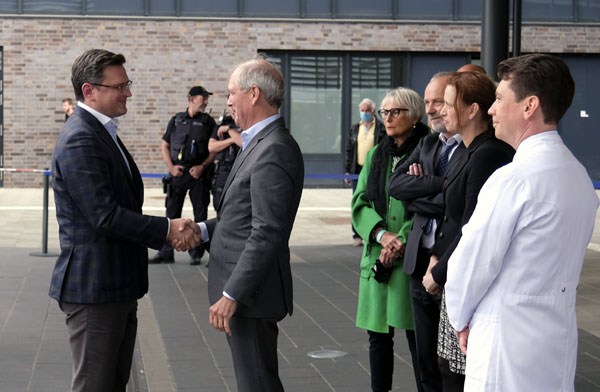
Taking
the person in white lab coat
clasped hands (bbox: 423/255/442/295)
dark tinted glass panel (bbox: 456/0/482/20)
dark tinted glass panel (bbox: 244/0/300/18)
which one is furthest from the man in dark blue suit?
dark tinted glass panel (bbox: 456/0/482/20)

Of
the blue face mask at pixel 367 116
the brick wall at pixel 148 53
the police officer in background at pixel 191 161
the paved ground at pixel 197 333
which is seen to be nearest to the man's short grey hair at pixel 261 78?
the paved ground at pixel 197 333

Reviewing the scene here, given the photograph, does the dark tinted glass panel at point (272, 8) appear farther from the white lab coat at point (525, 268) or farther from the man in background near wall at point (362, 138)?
the white lab coat at point (525, 268)

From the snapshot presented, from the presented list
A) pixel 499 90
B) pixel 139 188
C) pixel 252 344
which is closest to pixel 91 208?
pixel 139 188

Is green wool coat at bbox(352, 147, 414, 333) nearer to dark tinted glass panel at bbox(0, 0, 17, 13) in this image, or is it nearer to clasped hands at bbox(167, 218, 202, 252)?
clasped hands at bbox(167, 218, 202, 252)

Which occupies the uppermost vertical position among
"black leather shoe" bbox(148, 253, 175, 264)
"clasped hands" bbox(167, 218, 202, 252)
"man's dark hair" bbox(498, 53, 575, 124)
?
"man's dark hair" bbox(498, 53, 575, 124)

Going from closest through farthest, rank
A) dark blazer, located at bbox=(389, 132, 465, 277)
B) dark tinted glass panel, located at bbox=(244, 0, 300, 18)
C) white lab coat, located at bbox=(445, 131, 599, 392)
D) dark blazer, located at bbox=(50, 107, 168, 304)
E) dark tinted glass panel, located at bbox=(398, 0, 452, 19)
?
white lab coat, located at bbox=(445, 131, 599, 392), dark blazer, located at bbox=(50, 107, 168, 304), dark blazer, located at bbox=(389, 132, 465, 277), dark tinted glass panel, located at bbox=(244, 0, 300, 18), dark tinted glass panel, located at bbox=(398, 0, 452, 19)

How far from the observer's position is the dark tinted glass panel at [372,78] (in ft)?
78.3

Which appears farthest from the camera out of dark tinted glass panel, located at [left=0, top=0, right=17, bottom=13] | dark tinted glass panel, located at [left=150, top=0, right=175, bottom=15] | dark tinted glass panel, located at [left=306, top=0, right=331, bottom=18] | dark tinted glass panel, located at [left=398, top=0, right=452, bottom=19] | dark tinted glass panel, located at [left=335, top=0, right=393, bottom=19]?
dark tinted glass panel, located at [left=398, top=0, right=452, bottom=19]

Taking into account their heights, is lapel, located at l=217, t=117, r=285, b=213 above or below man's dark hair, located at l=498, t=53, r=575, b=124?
below

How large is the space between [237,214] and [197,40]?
1971 cm

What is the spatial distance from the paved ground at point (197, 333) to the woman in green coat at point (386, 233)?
69 cm

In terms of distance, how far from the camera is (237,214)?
405 cm

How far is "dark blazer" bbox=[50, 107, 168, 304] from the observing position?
13.3 ft

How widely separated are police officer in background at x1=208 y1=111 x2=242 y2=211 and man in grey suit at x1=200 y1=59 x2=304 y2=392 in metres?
6.93
